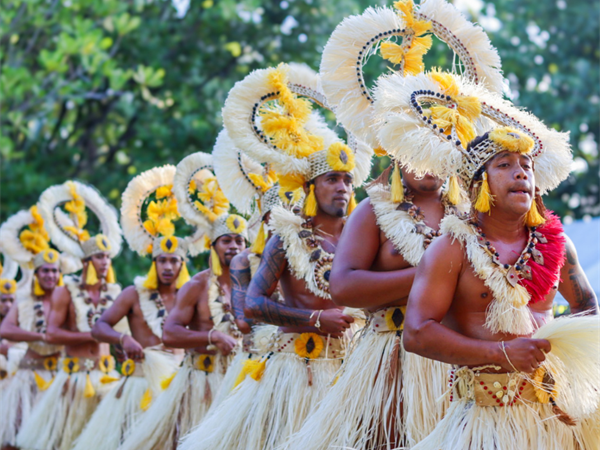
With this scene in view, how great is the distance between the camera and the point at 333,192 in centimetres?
497

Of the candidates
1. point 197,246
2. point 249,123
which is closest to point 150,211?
point 197,246

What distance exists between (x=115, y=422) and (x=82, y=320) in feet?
4.94

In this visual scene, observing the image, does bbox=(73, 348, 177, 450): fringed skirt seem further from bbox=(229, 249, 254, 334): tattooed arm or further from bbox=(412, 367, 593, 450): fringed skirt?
bbox=(412, 367, 593, 450): fringed skirt

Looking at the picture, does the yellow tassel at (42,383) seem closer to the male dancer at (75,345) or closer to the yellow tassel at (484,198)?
the male dancer at (75,345)

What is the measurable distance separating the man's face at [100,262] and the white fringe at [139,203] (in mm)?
745

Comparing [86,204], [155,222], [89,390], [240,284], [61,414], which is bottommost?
[61,414]

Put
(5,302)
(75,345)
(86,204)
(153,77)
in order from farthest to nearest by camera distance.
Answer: (153,77)
(5,302)
(86,204)
(75,345)

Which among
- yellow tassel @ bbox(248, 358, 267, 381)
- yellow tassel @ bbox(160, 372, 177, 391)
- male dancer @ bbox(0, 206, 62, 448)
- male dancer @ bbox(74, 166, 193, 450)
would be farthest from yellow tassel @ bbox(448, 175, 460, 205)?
male dancer @ bbox(0, 206, 62, 448)

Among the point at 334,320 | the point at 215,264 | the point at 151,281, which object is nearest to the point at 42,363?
the point at 151,281

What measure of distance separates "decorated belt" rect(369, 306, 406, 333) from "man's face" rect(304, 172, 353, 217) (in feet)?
3.03

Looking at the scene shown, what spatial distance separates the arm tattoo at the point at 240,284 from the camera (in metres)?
5.79

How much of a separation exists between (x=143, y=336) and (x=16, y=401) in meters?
2.41

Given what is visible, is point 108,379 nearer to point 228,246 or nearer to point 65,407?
point 65,407

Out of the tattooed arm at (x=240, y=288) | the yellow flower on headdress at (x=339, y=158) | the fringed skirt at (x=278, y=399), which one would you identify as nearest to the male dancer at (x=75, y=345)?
the tattooed arm at (x=240, y=288)
